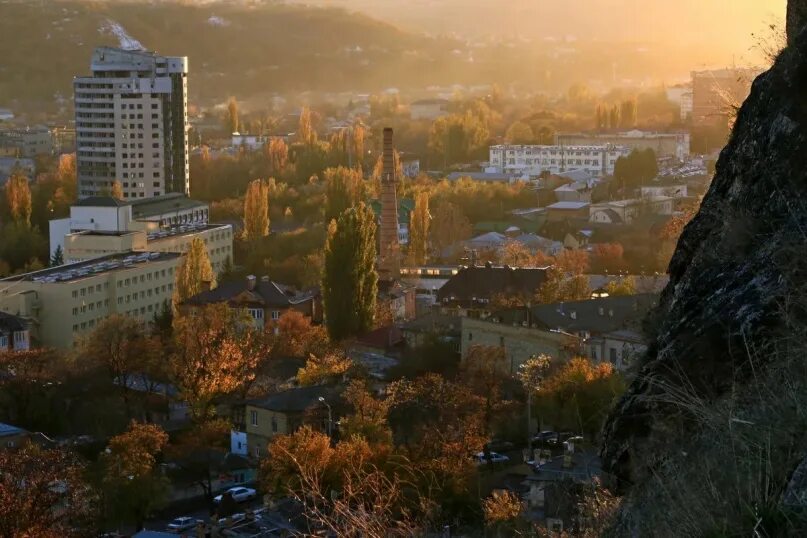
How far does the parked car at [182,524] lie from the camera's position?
366 inches

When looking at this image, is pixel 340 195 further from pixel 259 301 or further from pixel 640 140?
pixel 640 140

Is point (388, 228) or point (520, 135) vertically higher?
point (520, 135)

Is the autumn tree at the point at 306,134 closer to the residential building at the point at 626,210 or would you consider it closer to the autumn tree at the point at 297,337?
the residential building at the point at 626,210

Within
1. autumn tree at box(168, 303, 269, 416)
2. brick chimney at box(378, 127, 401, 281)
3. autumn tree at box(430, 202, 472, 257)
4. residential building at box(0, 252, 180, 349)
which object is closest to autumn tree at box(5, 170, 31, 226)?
residential building at box(0, 252, 180, 349)

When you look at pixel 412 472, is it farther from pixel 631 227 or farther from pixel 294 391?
pixel 631 227

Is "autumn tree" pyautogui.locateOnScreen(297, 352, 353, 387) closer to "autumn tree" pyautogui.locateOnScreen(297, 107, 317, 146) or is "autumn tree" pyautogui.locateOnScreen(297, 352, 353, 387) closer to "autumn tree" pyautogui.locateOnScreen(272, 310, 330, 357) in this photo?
"autumn tree" pyautogui.locateOnScreen(272, 310, 330, 357)

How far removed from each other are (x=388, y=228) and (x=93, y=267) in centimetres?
401

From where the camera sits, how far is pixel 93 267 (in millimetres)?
17812

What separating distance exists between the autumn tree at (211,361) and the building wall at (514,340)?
1839 mm

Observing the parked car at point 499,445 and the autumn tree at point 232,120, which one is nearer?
the parked car at point 499,445

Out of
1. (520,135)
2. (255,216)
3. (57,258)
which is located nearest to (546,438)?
(57,258)

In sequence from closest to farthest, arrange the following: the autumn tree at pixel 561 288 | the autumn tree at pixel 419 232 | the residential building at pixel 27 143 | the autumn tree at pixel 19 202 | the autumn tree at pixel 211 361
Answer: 1. the autumn tree at pixel 211 361
2. the autumn tree at pixel 561 288
3. the autumn tree at pixel 419 232
4. the autumn tree at pixel 19 202
5. the residential building at pixel 27 143

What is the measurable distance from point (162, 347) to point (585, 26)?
86593 mm

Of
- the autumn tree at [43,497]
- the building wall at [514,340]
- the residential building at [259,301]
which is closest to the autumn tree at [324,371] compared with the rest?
the building wall at [514,340]
